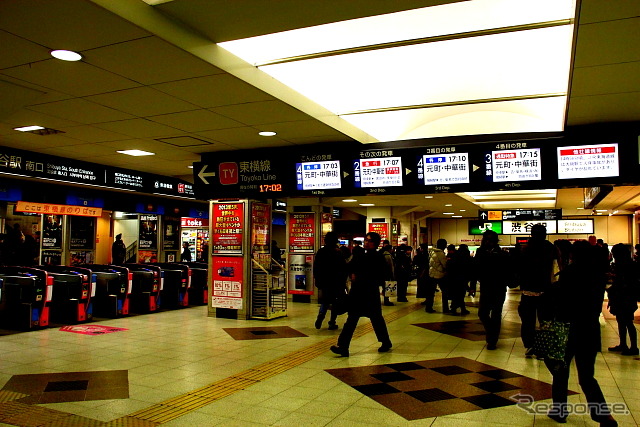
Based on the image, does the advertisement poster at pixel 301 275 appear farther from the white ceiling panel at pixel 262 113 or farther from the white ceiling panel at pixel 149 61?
the white ceiling panel at pixel 149 61

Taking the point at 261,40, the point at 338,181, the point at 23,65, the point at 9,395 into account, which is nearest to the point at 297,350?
the point at 338,181

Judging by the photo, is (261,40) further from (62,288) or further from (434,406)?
(62,288)

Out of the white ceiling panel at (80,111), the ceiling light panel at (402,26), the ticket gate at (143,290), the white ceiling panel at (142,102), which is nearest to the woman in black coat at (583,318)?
the ceiling light panel at (402,26)

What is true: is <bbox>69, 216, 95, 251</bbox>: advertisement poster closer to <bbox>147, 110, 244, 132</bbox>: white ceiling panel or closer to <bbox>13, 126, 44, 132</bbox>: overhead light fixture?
<bbox>13, 126, 44, 132</bbox>: overhead light fixture

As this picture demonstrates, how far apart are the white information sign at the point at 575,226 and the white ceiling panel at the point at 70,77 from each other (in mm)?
20768

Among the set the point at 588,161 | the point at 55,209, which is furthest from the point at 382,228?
A: the point at 588,161

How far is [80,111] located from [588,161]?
271 inches

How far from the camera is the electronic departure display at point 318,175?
27.7 feet

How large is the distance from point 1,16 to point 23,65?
1273 mm

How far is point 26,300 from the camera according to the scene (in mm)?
8820

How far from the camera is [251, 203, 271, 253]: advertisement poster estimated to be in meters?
10.2

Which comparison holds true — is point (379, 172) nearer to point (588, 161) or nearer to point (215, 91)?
point (588, 161)

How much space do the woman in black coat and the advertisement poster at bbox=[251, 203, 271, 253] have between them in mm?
6709

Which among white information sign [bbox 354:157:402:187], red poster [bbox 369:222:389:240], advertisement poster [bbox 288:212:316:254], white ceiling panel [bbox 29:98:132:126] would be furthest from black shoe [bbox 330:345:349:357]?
red poster [bbox 369:222:389:240]
